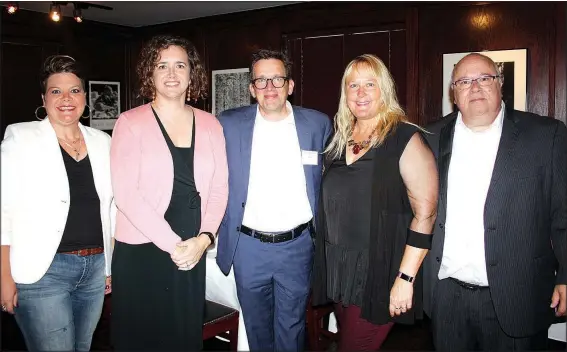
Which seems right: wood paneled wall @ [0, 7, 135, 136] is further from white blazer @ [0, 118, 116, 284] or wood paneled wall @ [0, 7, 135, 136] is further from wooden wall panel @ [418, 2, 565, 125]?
wooden wall panel @ [418, 2, 565, 125]

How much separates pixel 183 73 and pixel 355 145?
2.93 feet

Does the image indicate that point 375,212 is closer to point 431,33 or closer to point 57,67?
point 57,67

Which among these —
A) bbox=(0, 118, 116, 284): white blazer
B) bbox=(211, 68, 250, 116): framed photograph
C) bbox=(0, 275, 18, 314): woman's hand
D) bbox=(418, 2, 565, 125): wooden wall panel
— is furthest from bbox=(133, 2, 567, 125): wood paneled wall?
bbox=(0, 275, 18, 314): woman's hand

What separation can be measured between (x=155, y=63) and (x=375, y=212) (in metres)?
1.24

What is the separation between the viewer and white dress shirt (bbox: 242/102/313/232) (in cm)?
244

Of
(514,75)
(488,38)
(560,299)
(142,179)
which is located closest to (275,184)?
(142,179)

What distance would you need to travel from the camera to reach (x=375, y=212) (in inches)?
83.0

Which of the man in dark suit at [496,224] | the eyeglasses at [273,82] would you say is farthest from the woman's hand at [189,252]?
the man in dark suit at [496,224]

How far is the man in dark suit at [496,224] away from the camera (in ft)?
6.65

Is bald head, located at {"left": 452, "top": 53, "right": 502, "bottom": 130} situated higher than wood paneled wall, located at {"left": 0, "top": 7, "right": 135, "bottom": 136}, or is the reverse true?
wood paneled wall, located at {"left": 0, "top": 7, "right": 135, "bottom": 136}

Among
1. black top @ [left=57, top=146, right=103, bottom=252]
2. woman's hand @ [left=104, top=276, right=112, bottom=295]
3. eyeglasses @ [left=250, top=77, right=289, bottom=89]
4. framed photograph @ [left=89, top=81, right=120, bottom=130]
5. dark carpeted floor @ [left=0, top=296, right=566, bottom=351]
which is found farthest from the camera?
framed photograph @ [left=89, top=81, right=120, bottom=130]

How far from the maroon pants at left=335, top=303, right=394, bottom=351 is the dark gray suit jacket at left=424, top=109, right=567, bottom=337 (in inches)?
20.9

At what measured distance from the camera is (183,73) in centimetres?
223

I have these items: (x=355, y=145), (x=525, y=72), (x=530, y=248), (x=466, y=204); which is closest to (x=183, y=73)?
(x=355, y=145)
